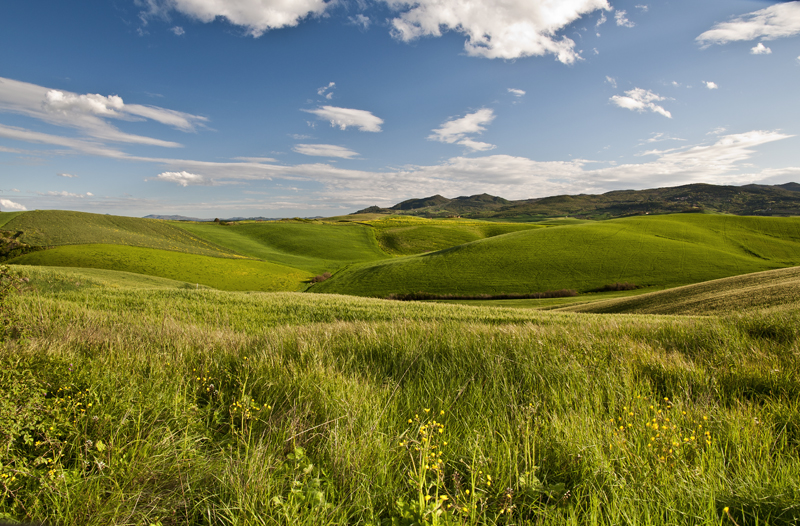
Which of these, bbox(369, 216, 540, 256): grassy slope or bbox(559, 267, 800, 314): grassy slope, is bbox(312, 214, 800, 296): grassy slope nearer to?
bbox(559, 267, 800, 314): grassy slope

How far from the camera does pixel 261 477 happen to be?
87.0 inches

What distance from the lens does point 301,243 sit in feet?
315

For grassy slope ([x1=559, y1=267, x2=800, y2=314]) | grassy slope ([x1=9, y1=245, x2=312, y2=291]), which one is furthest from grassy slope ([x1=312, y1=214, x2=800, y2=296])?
grassy slope ([x1=559, y1=267, x2=800, y2=314])

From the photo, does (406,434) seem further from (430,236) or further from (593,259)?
(430,236)

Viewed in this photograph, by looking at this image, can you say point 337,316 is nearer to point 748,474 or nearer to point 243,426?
point 243,426

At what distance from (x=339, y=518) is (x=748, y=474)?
270 centimetres

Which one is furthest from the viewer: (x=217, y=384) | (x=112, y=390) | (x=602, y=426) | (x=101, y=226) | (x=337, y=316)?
(x=101, y=226)

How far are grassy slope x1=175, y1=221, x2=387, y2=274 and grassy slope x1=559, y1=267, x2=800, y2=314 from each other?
5699cm

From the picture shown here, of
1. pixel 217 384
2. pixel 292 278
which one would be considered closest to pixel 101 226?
pixel 292 278

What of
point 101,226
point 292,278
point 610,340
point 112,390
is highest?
point 101,226

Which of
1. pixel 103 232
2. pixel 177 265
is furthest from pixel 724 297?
pixel 103 232

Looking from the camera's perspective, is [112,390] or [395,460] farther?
[112,390]

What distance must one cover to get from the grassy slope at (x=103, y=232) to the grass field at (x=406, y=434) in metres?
69.8

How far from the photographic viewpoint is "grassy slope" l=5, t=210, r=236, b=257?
194ft
